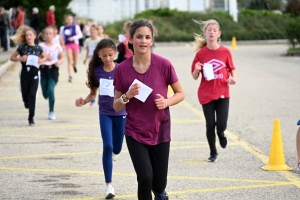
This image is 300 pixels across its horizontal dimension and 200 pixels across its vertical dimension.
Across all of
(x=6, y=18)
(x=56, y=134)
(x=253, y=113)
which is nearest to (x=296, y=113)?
(x=253, y=113)

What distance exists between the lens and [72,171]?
9.31m

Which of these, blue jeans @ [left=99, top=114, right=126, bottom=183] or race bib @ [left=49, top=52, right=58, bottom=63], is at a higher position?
race bib @ [left=49, top=52, right=58, bottom=63]

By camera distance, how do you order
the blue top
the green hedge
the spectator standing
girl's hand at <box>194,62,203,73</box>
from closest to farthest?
the blue top, girl's hand at <box>194,62,203,73</box>, the spectator standing, the green hedge

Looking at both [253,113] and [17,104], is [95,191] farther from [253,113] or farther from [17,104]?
[17,104]

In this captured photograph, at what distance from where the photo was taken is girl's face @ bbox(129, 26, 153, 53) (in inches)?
246

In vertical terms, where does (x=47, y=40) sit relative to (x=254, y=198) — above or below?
above

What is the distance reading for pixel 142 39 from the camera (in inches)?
246

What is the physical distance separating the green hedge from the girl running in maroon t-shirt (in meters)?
37.6

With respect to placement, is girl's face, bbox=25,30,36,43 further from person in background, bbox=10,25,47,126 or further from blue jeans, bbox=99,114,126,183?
blue jeans, bbox=99,114,126,183

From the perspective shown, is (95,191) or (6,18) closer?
(95,191)

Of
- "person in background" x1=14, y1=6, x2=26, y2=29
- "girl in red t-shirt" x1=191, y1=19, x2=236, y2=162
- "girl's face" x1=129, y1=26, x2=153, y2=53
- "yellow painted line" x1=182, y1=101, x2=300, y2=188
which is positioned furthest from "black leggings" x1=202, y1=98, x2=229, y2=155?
"person in background" x1=14, y1=6, x2=26, y2=29

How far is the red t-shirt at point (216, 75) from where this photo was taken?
385 inches

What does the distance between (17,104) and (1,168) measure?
717 cm

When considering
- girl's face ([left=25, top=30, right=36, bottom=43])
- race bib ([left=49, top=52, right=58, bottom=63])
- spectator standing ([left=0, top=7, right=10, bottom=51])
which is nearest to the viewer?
girl's face ([left=25, top=30, right=36, bottom=43])
